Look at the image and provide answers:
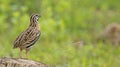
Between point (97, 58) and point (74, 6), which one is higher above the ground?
point (74, 6)

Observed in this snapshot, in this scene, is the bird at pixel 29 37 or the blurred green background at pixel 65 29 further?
the blurred green background at pixel 65 29

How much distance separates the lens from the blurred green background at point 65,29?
1425cm

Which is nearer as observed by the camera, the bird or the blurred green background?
the bird

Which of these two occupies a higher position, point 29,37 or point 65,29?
point 65,29

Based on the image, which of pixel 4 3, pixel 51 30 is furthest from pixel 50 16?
pixel 4 3

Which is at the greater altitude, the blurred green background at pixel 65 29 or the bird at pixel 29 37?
the blurred green background at pixel 65 29

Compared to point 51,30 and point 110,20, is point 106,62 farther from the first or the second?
point 110,20

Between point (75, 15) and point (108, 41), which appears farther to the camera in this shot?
point (75, 15)

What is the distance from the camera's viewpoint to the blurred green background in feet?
46.7

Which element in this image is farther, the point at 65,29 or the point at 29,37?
the point at 65,29

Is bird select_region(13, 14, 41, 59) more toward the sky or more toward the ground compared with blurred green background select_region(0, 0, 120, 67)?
more toward the ground

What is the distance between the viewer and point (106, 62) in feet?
47.4

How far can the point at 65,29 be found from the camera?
18.4m

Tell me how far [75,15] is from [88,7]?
1.38m
